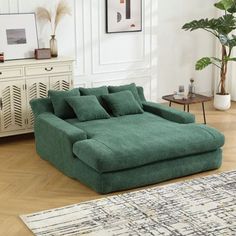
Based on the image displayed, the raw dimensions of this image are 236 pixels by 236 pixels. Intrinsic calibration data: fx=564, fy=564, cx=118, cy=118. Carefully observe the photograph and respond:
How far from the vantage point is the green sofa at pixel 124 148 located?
4984mm

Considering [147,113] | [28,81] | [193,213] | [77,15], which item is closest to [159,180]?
[193,213]

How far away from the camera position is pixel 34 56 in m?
6.84

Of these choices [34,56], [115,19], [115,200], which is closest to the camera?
[115,200]

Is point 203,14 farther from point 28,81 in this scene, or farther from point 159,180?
point 159,180

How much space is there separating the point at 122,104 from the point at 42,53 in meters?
1.24

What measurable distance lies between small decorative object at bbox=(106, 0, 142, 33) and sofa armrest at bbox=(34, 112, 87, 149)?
208 cm

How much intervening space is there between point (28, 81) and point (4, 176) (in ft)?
4.64

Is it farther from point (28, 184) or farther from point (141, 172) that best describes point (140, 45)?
point (28, 184)

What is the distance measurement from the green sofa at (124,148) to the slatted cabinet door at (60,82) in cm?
67

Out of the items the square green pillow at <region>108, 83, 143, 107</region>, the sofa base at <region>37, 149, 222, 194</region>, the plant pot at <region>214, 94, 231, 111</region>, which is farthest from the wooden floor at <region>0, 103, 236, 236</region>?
the plant pot at <region>214, 94, 231, 111</region>

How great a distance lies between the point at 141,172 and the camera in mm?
5121

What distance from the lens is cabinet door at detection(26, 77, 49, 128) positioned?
21.5ft

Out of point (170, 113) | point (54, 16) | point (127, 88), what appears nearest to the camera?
point (170, 113)

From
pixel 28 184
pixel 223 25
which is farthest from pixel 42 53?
pixel 223 25
